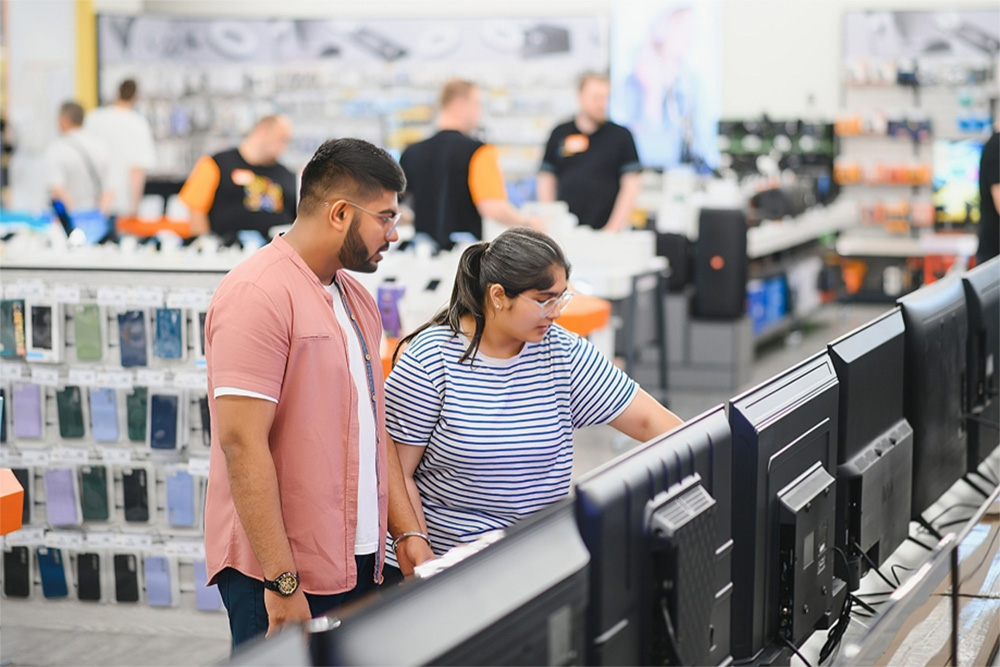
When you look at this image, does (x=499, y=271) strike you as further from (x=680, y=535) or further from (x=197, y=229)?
(x=197, y=229)

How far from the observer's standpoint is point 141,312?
13.4ft

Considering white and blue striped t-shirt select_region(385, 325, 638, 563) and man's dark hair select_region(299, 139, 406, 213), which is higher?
man's dark hair select_region(299, 139, 406, 213)

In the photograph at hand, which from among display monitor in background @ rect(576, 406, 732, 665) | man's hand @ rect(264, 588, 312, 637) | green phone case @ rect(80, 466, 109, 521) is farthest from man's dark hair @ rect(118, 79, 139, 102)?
display monitor in background @ rect(576, 406, 732, 665)

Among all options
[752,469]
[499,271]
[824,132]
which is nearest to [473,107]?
[499,271]

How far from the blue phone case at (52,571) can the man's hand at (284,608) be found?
2.28 m

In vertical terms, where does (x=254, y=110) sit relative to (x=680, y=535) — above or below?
above

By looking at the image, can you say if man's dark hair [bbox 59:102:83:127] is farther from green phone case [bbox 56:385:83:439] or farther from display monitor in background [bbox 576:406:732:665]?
display monitor in background [bbox 576:406:732:665]

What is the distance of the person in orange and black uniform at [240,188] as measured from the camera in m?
6.06

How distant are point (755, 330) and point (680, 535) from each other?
7.31m

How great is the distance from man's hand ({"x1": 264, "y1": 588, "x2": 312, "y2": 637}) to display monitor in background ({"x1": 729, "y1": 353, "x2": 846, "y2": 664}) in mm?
785

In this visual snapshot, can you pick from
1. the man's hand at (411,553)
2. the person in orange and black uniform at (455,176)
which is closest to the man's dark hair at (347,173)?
the man's hand at (411,553)

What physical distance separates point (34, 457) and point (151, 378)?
0.49 metres

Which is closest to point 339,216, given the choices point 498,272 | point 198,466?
point 498,272

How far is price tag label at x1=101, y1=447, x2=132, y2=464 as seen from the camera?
13.6 feet
